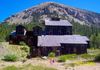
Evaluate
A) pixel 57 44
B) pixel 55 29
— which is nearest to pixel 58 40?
pixel 57 44

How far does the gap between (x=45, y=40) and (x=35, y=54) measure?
4.67 metres

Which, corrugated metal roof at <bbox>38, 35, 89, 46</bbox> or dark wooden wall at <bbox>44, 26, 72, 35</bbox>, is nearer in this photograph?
corrugated metal roof at <bbox>38, 35, 89, 46</bbox>

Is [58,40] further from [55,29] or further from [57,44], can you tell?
[55,29]

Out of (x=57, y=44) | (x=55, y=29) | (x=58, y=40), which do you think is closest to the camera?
(x=57, y=44)

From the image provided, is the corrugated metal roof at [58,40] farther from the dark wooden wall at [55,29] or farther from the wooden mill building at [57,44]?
the dark wooden wall at [55,29]

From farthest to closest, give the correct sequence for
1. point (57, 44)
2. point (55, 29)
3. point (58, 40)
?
point (55, 29) < point (58, 40) < point (57, 44)

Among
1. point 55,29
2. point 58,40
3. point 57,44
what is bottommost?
point 57,44

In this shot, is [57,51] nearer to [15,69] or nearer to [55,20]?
[55,20]

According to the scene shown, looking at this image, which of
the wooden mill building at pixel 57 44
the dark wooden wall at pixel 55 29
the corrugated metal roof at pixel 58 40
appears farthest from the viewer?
the dark wooden wall at pixel 55 29

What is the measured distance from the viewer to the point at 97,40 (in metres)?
111

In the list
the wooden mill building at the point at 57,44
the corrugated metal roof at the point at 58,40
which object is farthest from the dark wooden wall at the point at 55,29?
the corrugated metal roof at the point at 58,40

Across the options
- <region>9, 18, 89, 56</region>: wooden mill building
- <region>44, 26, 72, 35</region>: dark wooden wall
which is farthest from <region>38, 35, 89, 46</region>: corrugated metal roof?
<region>44, 26, 72, 35</region>: dark wooden wall

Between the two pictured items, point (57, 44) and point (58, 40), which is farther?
point (58, 40)

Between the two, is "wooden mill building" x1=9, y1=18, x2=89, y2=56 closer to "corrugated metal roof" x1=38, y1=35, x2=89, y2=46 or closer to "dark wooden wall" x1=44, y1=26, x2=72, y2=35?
"corrugated metal roof" x1=38, y1=35, x2=89, y2=46
